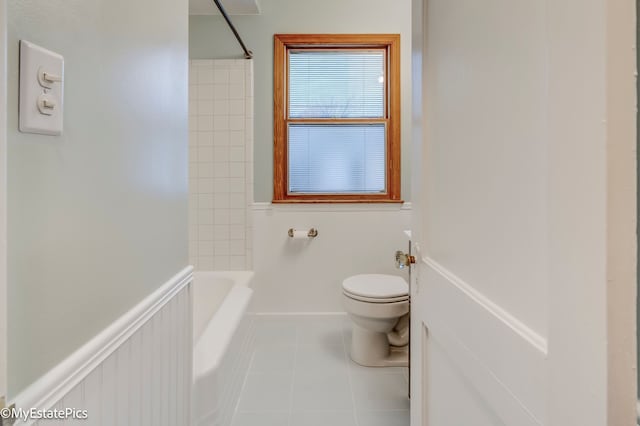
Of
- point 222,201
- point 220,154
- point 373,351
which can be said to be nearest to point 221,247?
point 222,201

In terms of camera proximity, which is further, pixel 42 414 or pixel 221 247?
pixel 221 247

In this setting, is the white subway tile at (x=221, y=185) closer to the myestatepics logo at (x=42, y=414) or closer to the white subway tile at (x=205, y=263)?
the white subway tile at (x=205, y=263)

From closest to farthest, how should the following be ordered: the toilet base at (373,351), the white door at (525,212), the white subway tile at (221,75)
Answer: the white door at (525,212) < the toilet base at (373,351) < the white subway tile at (221,75)

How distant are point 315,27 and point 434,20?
205cm

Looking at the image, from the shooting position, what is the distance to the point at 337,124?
290 cm

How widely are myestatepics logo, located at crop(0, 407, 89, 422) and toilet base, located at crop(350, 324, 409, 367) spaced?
1741 mm

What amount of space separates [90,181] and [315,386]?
65.5 inches

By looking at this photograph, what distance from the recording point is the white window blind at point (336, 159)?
2904 millimetres

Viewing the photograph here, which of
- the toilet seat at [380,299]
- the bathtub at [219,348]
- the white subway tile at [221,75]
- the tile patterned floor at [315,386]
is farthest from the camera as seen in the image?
the white subway tile at [221,75]

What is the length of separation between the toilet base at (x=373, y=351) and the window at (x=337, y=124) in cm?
105

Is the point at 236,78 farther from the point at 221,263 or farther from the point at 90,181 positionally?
the point at 90,181

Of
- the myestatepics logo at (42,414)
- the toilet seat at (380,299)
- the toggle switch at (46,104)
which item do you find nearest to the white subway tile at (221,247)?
the toilet seat at (380,299)

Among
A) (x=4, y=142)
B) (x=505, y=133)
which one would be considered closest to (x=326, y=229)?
(x=505, y=133)

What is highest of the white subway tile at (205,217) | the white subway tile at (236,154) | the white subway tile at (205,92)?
the white subway tile at (205,92)
